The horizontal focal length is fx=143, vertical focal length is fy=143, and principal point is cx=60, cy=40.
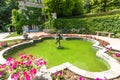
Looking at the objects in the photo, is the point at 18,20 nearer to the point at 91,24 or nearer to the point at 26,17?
the point at 26,17

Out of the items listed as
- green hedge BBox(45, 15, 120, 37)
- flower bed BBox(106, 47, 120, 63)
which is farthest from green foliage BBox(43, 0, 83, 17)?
flower bed BBox(106, 47, 120, 63)

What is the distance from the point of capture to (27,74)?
495 centimetres

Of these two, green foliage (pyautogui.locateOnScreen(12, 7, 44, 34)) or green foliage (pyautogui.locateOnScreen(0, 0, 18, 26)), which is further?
green foliage (pyautogui.locateOnScreen(0, 0, 18, 26))

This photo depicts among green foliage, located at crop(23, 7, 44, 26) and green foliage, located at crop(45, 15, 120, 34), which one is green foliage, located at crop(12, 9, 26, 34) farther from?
green foliage, located at crop(45, 15, 120, 34)

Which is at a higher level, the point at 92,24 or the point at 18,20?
the point at 18,20

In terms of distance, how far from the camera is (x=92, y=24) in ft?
64.3

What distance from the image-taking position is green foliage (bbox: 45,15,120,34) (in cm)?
1708

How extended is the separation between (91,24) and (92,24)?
0.17 metres

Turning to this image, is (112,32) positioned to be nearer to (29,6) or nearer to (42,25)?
(42,25)

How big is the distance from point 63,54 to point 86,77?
4855 mm

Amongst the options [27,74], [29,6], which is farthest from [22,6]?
[27,74]

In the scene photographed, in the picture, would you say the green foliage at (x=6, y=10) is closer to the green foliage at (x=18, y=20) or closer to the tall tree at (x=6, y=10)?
the tall tree at (x=6, y=10)

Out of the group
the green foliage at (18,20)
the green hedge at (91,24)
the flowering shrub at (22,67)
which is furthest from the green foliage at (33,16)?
the flowering shrub at (22,67)

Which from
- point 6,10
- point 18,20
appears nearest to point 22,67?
point 18,20
